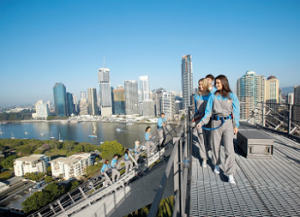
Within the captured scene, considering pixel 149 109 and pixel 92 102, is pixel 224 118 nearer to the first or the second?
pixel 149 109

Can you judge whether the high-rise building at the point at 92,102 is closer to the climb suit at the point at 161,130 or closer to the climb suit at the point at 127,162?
the climb suit at the point at 127,162

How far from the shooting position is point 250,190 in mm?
1741

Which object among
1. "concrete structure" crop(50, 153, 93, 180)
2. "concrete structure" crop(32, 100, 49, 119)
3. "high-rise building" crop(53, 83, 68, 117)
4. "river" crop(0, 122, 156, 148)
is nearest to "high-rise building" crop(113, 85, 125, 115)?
"high-rise building" crop(53, 83, 68, 117)

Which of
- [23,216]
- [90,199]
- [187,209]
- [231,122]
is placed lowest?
[23,216]

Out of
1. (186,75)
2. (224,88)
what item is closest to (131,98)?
(186,75)

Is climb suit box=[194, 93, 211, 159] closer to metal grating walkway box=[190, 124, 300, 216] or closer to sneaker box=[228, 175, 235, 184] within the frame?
metal grating walkway box=[190, 124, 300, 216]

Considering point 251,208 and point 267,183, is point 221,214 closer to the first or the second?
point 251,208

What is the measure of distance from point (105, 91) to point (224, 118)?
81079mm

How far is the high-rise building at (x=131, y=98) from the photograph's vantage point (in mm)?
72750

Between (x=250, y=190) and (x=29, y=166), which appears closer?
(x=250, y=190)

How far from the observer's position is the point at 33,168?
1961 cm

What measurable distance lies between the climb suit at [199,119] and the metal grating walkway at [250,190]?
20cm

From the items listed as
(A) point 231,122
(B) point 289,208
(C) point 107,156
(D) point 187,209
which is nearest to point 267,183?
(B) point 289,208

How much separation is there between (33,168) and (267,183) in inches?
917
